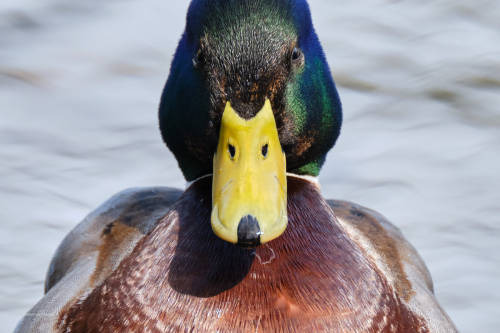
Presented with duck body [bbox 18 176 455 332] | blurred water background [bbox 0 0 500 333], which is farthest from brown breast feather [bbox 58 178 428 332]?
blurred water background [bbox 0 0 500 333]

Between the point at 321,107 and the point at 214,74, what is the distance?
0.50 metres

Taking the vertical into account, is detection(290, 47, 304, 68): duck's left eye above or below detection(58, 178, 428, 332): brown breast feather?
above

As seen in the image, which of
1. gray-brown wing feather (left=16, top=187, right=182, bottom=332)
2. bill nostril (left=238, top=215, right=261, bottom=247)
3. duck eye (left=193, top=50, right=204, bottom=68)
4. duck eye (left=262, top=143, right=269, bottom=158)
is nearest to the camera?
bill nostril (left=238, top=215, right=261, bottom=247)

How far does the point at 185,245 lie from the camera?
3.26 meters

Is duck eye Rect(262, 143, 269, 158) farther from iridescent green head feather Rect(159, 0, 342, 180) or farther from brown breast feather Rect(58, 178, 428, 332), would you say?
brown breast feather Rect(58, 178, 428, 332)

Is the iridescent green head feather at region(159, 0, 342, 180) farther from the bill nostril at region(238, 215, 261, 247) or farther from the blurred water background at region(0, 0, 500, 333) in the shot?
the blurred water background at region(0, 0, 500, 333)

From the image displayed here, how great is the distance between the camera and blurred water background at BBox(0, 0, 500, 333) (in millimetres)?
5430

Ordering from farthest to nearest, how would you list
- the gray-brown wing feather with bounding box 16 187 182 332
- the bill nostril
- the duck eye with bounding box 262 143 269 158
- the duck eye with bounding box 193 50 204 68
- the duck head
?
the gray-brown wing feather with bounding box 16 187 182 332 < the duck eye with bounding box 193 50 204 68 < the duck eye with bounding box 262 143 269 158 < the duck head < the bill nostril

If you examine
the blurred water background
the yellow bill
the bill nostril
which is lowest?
the blurred water background

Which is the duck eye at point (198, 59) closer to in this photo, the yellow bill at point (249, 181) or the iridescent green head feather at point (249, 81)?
the iridescent green head feather at point (249, 81)

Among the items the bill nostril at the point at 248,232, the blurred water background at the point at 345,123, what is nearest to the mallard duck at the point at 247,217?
the bill nostril at the point at 248,232

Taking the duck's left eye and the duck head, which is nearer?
the duck head

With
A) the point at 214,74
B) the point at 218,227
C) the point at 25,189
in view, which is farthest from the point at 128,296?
the point at 25,189

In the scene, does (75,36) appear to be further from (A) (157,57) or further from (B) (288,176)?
(B) (288,176)
